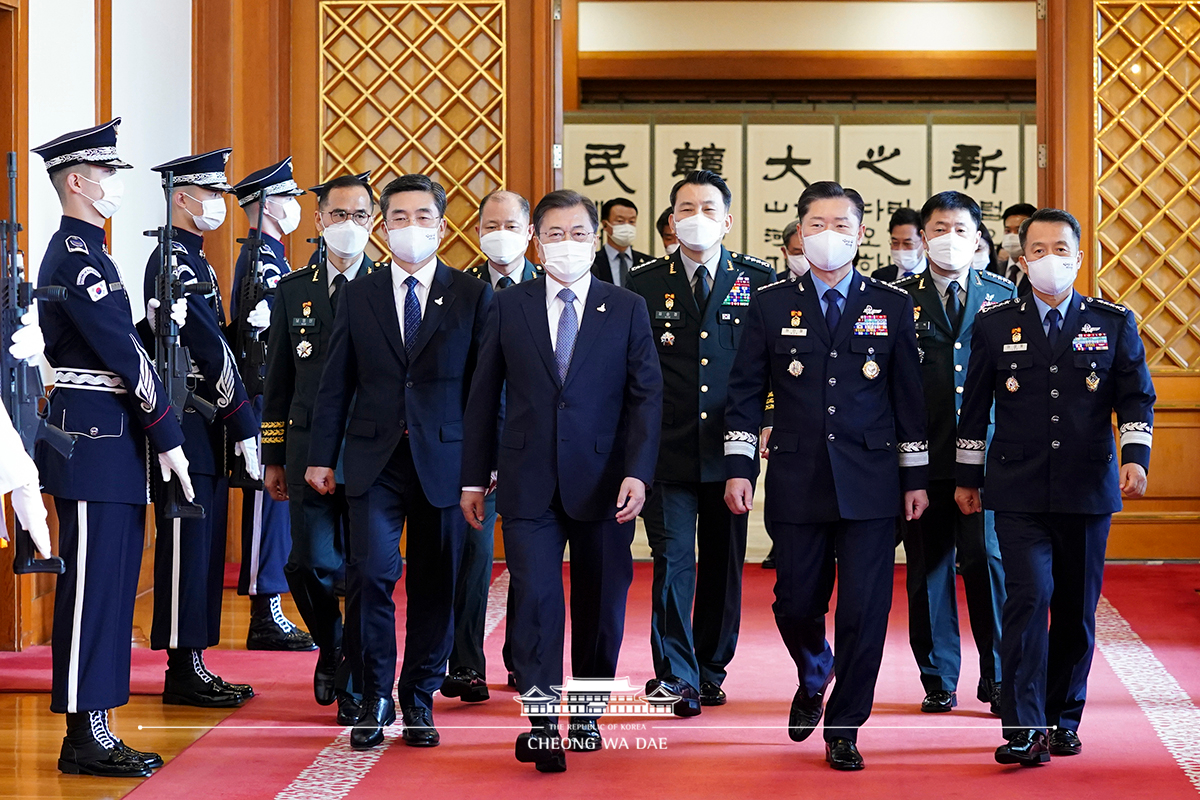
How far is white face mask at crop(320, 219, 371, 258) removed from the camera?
3.59m

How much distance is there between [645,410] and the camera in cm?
303

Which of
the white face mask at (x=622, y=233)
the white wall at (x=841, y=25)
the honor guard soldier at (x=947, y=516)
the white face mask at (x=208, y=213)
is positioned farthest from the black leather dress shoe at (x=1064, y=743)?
the white wall at (x=841, y=25)

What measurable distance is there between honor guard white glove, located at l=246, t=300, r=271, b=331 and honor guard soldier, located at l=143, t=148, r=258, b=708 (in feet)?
1.00

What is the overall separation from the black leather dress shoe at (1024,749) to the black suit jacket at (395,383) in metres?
1.40

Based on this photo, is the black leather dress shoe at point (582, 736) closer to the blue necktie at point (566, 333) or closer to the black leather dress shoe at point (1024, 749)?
→ the blue necktie at point (566, 333)

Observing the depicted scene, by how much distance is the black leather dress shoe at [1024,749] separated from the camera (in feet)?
9.80

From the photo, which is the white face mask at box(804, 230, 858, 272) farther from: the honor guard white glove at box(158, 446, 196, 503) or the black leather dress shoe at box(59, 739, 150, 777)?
the black leather dress shoe at box(59, 739, 150, 777)

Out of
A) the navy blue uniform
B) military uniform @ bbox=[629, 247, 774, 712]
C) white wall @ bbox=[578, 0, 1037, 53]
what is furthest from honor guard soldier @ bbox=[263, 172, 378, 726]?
white wall @ bbox=[578, 0, 1037, 53]

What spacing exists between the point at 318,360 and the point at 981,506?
68.8 inches

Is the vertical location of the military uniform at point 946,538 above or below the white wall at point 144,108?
below

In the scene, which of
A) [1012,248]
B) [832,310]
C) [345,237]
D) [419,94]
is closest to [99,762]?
[345,237]

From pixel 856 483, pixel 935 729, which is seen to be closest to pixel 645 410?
pixel 856 483

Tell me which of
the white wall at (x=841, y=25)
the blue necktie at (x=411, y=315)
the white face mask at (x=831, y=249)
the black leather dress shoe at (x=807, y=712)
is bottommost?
the black leather dress shoe at (x=807, y=712)

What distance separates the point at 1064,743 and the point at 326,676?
1888 mm
